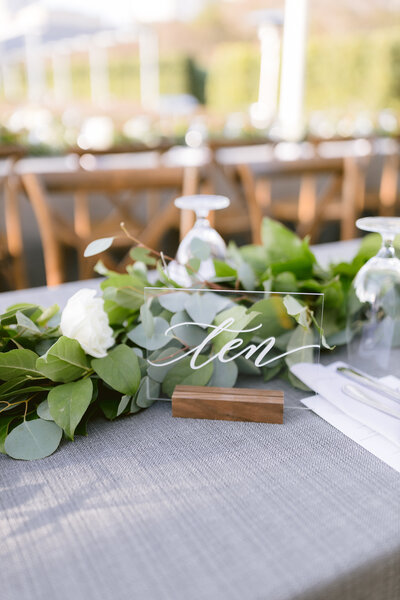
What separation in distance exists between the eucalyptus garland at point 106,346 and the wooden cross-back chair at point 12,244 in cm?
103

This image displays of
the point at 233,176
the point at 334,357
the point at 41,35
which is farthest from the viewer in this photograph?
the point at 41,35

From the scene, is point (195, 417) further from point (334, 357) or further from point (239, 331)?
point (334, 357)

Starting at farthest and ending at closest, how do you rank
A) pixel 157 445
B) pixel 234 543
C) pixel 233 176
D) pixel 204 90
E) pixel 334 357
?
pixel 204 90
pixel 233 176
pixel 334 357
pixel 157 445
pixel 234 543

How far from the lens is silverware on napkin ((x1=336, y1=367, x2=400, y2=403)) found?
565mm

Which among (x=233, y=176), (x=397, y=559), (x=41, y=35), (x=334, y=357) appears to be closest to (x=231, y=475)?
(x=397, y=559)

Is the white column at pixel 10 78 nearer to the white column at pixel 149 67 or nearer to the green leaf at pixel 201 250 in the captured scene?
the white column at pixel 149 67

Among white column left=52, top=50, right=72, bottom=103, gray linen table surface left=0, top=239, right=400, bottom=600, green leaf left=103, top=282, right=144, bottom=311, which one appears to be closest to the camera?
gray linen table surface left=0, top=239, right=400, bottom=600

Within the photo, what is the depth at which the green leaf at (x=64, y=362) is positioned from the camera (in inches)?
20.1

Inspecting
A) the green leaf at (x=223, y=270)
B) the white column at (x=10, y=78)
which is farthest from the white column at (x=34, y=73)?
the green leaf at (x=223, y=270)

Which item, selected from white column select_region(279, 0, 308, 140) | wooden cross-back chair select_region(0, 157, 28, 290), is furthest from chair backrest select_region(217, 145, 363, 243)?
white column select_region(279, 0, 308, 140)

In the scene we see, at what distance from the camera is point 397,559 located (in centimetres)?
39

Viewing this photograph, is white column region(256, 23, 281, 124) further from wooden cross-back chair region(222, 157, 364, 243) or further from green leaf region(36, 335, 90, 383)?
green leaf region(36, 335, 90, 383)

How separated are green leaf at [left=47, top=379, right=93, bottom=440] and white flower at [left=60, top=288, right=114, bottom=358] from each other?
35 millimetres

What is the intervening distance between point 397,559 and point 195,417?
233mm
